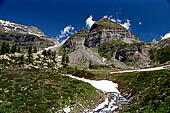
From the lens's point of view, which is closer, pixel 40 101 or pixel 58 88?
pixel 40 101

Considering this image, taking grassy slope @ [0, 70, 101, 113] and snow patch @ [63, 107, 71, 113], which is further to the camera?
snow patch @ [63, 107, 71, 113]

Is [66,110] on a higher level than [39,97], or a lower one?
lower

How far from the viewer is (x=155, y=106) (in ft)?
74.4

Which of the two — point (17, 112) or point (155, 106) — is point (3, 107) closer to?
point (17, 112)

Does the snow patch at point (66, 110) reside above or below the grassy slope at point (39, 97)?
below

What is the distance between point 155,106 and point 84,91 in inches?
740

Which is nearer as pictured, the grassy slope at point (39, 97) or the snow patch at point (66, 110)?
the grassy slope at point (39, 97)

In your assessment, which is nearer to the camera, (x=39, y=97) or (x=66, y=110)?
(x=66, y=110)

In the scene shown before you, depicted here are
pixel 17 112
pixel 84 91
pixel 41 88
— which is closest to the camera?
pixel 17 112

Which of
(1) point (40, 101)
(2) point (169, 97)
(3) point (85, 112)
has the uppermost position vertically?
(2) point (169, 97)

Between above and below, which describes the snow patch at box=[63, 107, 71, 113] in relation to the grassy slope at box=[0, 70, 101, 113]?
below

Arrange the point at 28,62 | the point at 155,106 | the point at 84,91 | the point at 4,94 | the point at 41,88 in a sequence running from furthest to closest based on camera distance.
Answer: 1. the point at 28,62
2. the point at 84,91
3. the point at 41,88
4. the point at 4,94
5. the point at 155,106

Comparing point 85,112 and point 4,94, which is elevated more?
point 4,94

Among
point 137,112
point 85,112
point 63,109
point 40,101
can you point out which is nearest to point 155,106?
point 137,112
